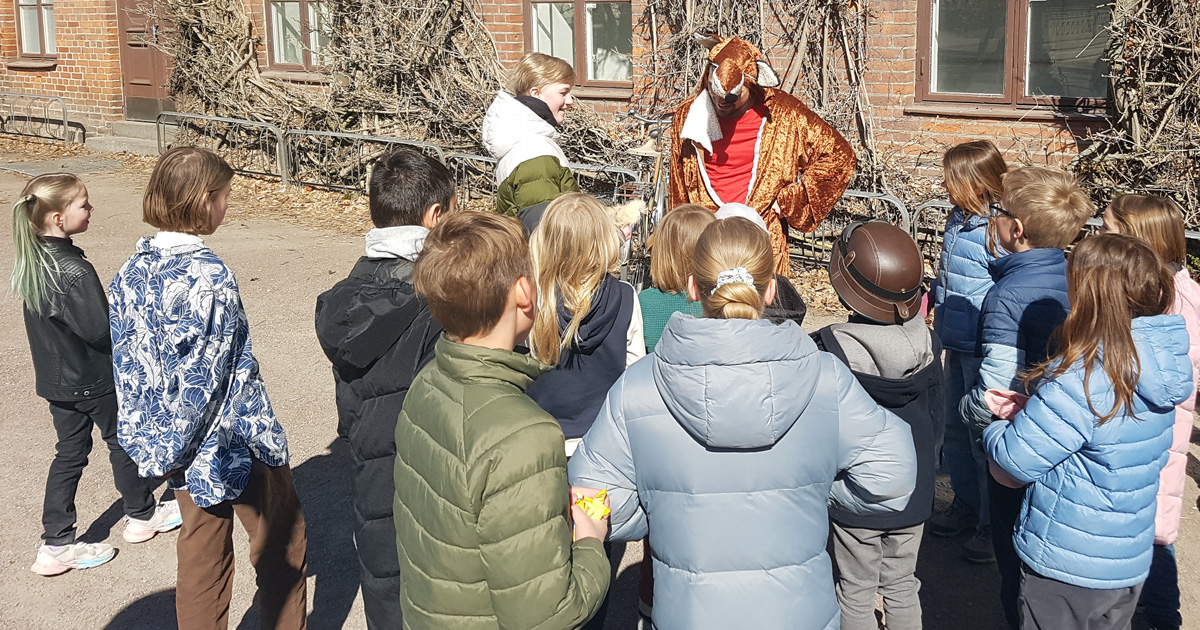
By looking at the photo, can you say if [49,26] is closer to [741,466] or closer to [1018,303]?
[1018,303]

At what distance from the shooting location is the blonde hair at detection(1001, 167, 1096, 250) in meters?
3.64

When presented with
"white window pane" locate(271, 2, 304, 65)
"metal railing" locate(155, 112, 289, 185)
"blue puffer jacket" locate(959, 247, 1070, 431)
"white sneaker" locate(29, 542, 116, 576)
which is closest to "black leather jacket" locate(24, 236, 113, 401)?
"white sneaker" locate(29, 542, 116, 576)

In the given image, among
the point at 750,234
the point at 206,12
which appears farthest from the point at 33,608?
the point at 206,12

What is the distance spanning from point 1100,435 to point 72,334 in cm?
370

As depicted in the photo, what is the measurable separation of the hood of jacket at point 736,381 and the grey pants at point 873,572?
1.10 metres

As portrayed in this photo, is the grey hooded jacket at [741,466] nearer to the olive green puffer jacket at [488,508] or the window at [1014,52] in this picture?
the olive green puffer jacket at [488,508]

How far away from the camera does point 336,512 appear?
4.89 metres

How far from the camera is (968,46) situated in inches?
334

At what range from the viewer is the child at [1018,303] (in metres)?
3.35

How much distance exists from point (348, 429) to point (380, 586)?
49 centimetres

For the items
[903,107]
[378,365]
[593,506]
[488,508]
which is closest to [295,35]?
[903,107]

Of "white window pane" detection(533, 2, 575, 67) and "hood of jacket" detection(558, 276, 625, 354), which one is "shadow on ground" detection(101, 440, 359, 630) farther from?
"white window pane" detection(533, 2, 575, 67)

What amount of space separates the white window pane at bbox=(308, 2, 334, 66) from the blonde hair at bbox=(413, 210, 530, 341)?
37.1 ft

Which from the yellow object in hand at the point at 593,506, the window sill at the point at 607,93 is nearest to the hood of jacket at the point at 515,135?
the yellow object in hand at the point at 593,506
